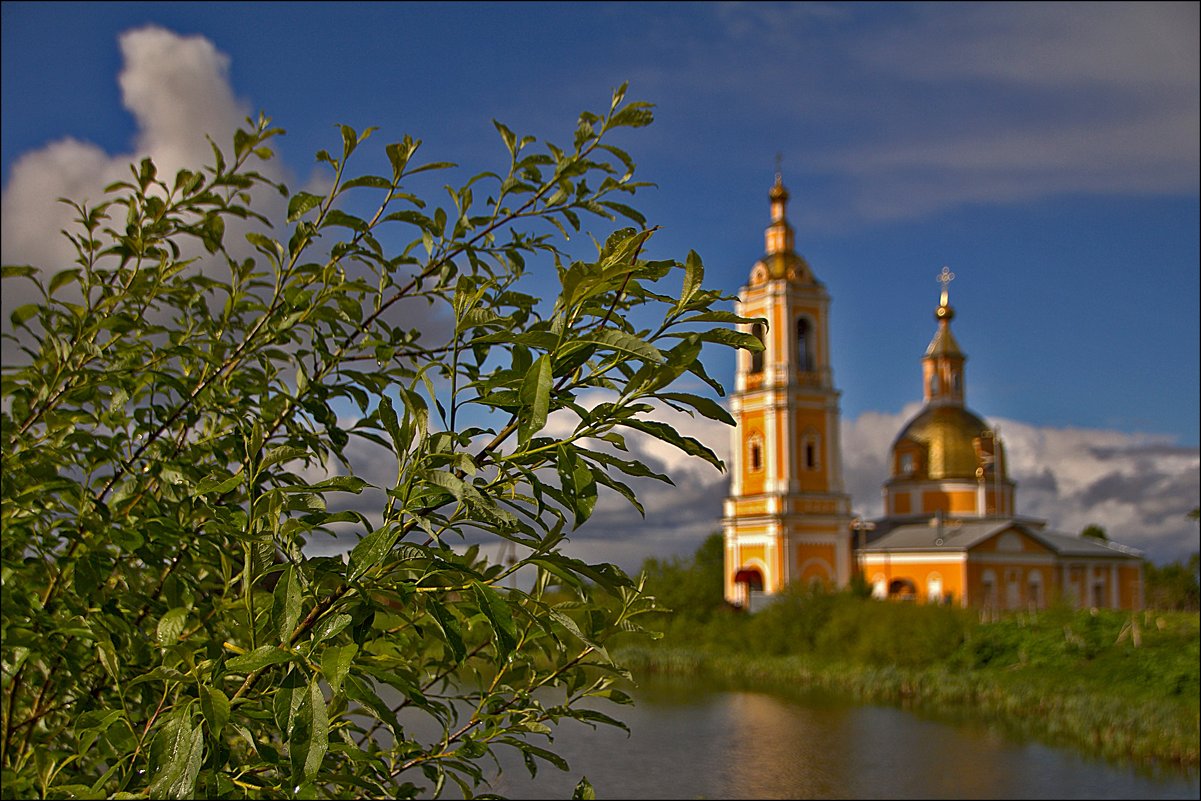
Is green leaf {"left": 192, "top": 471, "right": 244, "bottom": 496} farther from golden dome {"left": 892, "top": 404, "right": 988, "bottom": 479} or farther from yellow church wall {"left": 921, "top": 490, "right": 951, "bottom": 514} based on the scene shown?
golden dome {"left": 892, "top": 404, "right": 988, "bottom": 479}

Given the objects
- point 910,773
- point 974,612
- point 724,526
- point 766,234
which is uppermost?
point 766,234

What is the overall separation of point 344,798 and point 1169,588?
47.3 meters

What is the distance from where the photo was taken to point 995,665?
21859mm

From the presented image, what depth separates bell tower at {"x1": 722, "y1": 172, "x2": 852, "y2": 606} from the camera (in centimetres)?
3447

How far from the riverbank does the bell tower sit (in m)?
5.66

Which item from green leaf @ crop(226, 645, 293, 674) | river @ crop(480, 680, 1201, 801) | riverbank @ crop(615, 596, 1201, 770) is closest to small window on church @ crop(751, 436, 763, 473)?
riverbank @ crop(615, 596, 1201, 770)

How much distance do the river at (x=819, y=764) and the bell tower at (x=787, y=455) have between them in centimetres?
1674

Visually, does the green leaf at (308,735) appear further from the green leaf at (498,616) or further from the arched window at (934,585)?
the arched window at (934,585)

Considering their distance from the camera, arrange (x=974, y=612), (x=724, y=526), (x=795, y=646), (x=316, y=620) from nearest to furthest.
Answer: (x=316, y=620), (x=974, y=612), (x=795, y=646), (x=724, y=526)

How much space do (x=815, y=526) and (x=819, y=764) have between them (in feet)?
70.5

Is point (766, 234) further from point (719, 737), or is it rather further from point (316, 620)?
point (316, 620)

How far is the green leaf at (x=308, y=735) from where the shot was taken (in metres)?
1.01

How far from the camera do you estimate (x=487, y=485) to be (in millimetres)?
1162

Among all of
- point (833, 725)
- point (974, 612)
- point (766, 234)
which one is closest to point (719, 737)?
point (833, 725)
